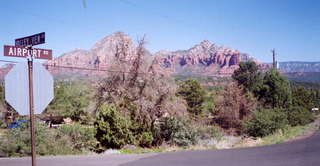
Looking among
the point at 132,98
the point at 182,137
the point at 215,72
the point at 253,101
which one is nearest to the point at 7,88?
the point at 132,98

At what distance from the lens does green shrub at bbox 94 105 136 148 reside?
2020 cm

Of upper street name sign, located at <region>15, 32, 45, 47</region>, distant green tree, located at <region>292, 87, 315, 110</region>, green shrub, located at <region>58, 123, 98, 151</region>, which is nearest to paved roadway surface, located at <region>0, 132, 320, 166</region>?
upper street name sign, located at <region>15, 32, 45, 47</region>

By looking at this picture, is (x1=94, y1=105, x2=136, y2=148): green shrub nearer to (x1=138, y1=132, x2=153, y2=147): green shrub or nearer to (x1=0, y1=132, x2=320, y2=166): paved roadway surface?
(x1=138, y1=132, x2=153, y2=147): green shrub

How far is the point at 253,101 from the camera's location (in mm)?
38781

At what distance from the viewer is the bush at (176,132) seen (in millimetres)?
23180

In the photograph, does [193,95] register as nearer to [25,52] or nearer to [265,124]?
[265,124]

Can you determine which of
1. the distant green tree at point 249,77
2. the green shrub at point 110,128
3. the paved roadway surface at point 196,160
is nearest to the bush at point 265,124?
the green shrub at point 110,128

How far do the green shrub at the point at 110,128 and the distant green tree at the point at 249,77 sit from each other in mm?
26724

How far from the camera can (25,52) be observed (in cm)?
692

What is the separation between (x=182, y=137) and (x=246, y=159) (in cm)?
1230

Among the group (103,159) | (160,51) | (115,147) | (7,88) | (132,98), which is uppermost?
(160,51)

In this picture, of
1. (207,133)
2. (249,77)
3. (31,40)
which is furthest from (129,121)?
(249,77)

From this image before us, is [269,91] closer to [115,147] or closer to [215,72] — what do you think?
[115,147]

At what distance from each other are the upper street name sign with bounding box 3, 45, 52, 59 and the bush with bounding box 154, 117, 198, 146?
1686 cm
